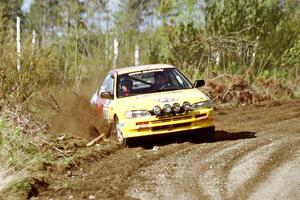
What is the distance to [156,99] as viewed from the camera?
11250mm

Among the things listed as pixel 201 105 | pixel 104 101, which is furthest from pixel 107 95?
pixel 201 105

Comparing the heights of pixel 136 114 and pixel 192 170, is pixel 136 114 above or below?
above

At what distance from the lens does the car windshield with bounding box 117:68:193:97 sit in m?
12.2

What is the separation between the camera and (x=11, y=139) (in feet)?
32.0

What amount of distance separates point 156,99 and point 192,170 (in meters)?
2.73

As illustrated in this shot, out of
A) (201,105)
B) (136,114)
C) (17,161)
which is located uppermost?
(201,105)

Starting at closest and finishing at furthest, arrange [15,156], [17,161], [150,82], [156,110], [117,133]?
[17,161] < [15,156] < [156,110] < [117,133] < [150,82]

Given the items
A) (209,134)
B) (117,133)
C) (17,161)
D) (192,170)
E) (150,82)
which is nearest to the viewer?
(192,170)

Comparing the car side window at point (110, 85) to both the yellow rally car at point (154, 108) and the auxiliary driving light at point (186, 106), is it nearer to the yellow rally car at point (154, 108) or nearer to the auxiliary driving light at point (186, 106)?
the yellow rally car at point (154, 108)

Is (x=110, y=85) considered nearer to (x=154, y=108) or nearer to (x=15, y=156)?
(x=154, y=108)

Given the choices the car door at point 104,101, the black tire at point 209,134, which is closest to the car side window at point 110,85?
the car door at point 104,101

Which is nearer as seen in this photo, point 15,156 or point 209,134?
point 15,156

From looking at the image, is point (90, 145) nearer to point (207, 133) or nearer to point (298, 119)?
point (207, 133)

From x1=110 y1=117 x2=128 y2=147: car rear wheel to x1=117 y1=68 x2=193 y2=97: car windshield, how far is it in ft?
2.02
